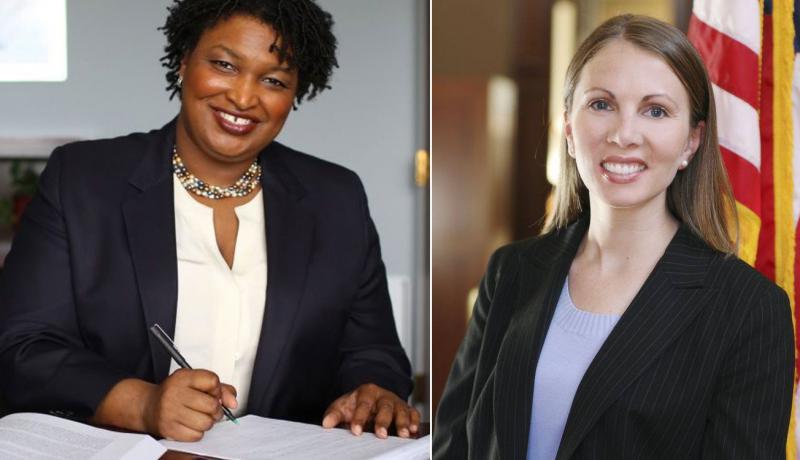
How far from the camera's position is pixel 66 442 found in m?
1.03

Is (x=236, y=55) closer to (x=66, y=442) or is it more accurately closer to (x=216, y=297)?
(x=216, y=297)

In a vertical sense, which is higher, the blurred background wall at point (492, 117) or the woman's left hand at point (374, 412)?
the blurred background wall at point (492, 117)

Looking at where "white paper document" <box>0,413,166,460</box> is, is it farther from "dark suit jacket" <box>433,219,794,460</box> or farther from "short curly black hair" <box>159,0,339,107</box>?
"short curly black hair" <box>159,0,339,107</box>

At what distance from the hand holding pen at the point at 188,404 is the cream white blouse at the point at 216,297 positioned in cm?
22

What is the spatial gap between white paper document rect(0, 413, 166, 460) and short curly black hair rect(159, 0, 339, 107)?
2.03 ft

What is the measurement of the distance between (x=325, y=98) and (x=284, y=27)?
6.53ft

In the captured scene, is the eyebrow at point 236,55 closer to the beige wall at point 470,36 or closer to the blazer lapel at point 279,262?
the blazer lapel at point 279,262

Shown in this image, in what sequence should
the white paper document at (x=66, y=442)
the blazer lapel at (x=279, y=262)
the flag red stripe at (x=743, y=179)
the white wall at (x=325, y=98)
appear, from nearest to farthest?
the white paper document at (x=66, y=442) → the flag red stripe at (x=743, y=179) → the blazer lapel at (x=279, y=262) → the white wall at (x=325, y=98)

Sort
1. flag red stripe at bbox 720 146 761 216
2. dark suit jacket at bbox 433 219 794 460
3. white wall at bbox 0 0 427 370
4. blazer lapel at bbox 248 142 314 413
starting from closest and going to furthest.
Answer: dark suit jacket at bbox 433 219 794 460, flag red stripe at bbox 720 146 761 216, blazer lapel at bbox 248 142 314 413, white wall at bbox 0 0 427 370

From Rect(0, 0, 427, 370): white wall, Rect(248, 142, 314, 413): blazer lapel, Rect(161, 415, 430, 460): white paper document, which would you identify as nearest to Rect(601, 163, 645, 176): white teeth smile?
Rect(161, 415, 430, 460): white paper document

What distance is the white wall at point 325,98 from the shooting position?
10.6 feet

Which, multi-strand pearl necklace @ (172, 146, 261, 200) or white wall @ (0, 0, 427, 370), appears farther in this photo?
white wall @ (0, 0, 427, 370)

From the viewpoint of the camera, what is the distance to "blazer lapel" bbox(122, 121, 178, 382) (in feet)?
4.39

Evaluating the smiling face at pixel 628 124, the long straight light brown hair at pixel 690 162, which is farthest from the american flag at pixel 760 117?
the smiling face at pixel 628 124
